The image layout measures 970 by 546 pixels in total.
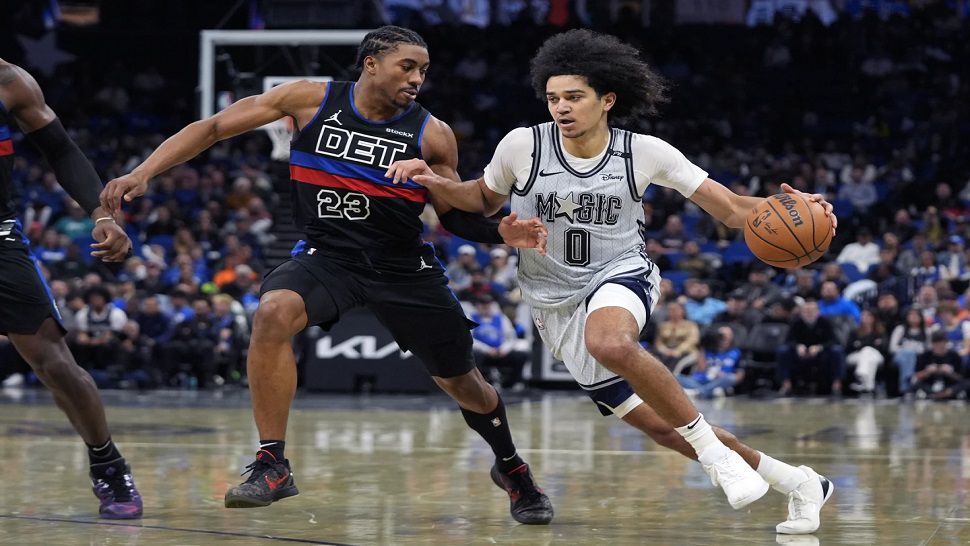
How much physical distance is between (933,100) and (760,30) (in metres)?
3.78

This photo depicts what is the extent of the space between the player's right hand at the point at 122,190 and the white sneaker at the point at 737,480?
102 inches

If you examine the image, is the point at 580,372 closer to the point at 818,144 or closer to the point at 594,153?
the point at 594,153

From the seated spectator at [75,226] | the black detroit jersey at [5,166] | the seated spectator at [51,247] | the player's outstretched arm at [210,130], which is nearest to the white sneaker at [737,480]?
the player's outstretched arm at [210,130]

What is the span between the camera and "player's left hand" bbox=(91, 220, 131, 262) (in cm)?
567

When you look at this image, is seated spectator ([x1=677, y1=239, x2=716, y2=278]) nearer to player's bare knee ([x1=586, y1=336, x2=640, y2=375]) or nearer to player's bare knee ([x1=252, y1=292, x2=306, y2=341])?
player's bare knee ([x1=586, y1=336, x2=640, y2=375])

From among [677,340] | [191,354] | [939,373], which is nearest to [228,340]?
[191,354]

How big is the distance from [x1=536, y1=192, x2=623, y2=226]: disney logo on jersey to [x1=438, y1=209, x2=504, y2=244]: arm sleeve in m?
0.24

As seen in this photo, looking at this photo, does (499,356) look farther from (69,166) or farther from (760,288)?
(69,166)

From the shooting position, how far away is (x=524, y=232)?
18.7 ft

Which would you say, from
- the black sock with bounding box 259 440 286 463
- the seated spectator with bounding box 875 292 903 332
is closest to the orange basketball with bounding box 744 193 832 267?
the black sock with bounding box 259 440 286 463

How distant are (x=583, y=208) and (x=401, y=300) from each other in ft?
2.93

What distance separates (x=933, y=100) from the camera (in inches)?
917

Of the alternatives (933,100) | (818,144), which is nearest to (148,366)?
(818,144)

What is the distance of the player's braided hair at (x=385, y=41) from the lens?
6.09 m
